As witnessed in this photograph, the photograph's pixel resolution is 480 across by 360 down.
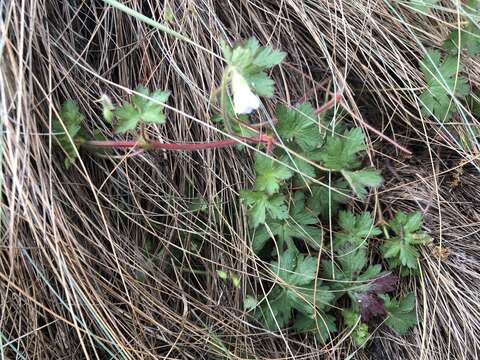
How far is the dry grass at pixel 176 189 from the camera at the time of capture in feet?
4.18

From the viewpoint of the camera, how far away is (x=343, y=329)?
146 cm

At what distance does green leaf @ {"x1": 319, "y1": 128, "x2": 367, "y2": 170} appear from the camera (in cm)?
134

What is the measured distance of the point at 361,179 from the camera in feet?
4.38

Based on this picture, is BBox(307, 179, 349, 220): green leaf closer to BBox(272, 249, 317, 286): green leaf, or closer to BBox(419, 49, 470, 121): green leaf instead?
BBox(272, 249, 317, 286): green leaf

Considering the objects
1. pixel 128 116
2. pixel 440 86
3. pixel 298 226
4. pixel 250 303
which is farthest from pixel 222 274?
pixel 440 86

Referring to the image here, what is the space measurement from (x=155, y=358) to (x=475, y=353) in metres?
0.79

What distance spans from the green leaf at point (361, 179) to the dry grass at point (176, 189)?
0.17 meters

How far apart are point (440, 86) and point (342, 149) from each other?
35 centimetres

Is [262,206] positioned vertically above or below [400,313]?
above

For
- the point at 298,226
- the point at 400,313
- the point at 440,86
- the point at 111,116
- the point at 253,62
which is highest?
the point at 253,62

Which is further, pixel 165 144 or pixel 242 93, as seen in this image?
pixel 165 144

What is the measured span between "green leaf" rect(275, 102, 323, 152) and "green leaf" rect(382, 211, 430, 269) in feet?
1.01

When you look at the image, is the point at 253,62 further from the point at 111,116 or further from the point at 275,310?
the point at 275,310

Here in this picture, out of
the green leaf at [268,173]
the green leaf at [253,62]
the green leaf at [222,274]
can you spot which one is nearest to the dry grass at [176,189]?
the green leaf at [222,274]
